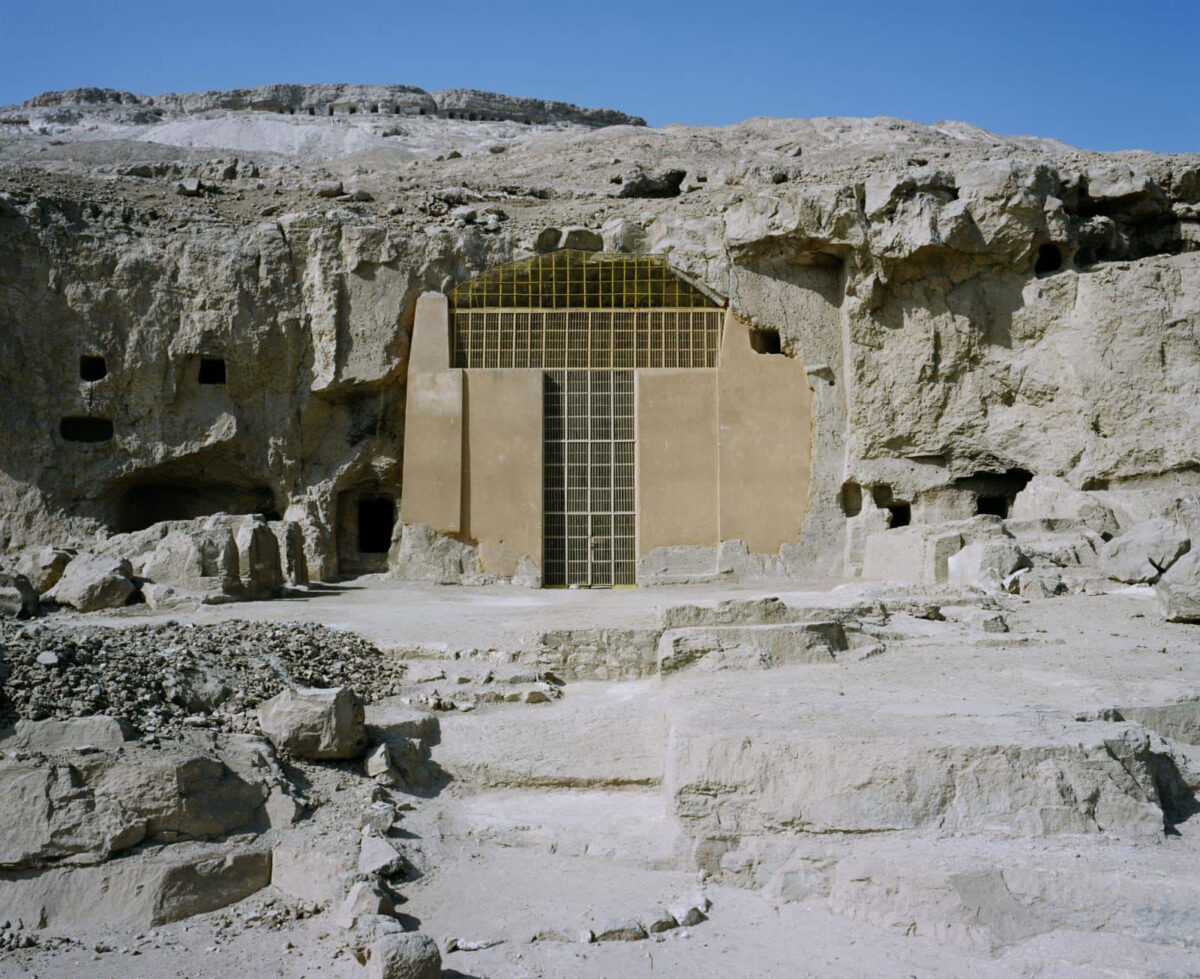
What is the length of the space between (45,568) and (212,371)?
547cm

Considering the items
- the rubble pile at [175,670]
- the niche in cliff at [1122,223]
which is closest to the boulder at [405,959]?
the rubble pile at [175,670]

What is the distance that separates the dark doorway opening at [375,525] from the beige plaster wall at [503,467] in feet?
7.17

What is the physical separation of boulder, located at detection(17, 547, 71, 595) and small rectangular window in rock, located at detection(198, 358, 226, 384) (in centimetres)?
498

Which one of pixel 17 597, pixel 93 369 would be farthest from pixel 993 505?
pixel 93 369

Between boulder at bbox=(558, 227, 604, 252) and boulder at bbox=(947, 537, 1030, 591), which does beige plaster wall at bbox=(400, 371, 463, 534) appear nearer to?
boulder at bbox=(558, 227, 604, 252)

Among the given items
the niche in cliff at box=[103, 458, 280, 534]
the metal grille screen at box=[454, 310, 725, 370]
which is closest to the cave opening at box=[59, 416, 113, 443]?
the niche in cliff at box=[103, 458, 280, 534]

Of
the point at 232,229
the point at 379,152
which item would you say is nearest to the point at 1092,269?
the point at 232,229

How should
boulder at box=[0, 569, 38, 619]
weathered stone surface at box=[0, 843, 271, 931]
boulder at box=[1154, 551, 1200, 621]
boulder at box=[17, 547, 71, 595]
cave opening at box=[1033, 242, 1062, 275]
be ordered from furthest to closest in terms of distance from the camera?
1. cave opening at box=[1033, 242, 1062, 275]
2. boulder at box=[17, 547, 71, 595]
3. boulder at box=[0, 569, 38, 619]
4. boulder at box=[1154, 551, 1200, 621]
5. weathered stone surface at box=[0, 843, 271, 931]

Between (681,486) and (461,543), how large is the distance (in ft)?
10.7

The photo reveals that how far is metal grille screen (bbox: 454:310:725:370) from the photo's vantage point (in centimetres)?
1678

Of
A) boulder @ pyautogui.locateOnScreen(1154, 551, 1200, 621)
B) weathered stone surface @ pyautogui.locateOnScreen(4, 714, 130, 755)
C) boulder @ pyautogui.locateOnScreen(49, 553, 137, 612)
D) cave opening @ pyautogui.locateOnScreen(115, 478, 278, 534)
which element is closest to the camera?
weathered stone surface @ pyautogui.locateOnScreen(4, 714, 130, 755)

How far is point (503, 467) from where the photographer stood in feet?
53.9

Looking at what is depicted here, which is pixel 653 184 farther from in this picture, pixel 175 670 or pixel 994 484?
pixel 175 670

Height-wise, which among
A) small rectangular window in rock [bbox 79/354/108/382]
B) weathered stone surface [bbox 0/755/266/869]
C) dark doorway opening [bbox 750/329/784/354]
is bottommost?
weathered stone surface [bbox 0/755/266/869]
